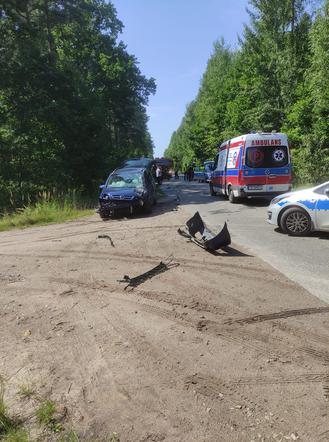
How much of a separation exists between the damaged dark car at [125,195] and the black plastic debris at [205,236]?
441cm

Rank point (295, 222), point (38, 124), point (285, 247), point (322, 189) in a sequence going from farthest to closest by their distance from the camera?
1. point (38, 124)
2. point (295, 222)
3. point (322, 189)
4. point (285, 247)

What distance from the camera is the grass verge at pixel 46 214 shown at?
1388 centimetres

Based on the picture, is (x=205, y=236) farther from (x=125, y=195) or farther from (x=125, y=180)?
(x=125, y=180)

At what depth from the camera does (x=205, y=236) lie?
27.3 ft

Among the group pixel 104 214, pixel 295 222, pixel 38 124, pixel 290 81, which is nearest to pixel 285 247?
pixel 295 222

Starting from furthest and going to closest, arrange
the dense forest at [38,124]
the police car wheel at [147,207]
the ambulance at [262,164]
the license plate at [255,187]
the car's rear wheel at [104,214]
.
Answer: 1. the dense forest at [38,124]
2. the license plate at [255,187]
3. the ambulance at [262,164]
4. the police car wheel at [147,207]
5. the car's rear wheel at [104,214]

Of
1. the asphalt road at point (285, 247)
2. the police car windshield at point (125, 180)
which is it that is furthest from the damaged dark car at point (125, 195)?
the asphalt road at point (285, 247)

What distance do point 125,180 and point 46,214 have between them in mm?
3158

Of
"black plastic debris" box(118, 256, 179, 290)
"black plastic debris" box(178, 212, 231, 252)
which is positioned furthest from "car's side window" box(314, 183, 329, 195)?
"black plastic debris" box(118, 256, 179, 290)

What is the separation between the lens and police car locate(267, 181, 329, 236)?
8750 millimetres

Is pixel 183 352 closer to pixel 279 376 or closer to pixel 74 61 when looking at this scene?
pixel 279 376

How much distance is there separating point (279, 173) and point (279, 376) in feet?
42.4

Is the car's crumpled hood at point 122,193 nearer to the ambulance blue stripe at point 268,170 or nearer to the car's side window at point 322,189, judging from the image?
the ambulance blue stripe at point 268,170

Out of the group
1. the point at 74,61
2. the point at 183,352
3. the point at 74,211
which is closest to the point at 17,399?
the point at 183,352
